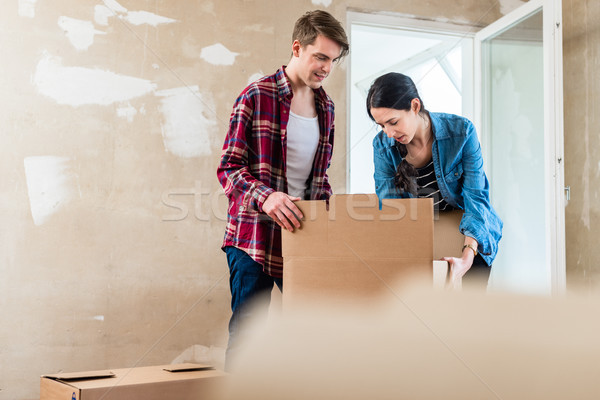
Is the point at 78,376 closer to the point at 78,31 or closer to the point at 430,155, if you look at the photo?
the point at 430,155

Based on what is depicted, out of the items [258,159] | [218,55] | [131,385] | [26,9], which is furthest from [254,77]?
[131,385]

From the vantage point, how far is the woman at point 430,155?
1499mm

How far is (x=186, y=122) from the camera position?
7.76 feet

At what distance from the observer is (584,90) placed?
255 cm

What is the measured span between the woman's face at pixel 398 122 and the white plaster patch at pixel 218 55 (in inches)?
42.5

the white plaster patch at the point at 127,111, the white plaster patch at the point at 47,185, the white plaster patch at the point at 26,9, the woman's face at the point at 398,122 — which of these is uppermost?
the white plaster patch at the point at 26,9

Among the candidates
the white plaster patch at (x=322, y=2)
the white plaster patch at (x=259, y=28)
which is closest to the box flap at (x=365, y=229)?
the white plaster patch at (x=259, y=28)

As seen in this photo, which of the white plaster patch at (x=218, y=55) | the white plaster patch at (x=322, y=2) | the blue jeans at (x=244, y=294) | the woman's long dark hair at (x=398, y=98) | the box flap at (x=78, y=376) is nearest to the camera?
the box flap at (x=78, y=376)

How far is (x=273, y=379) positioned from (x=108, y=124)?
201 centimetres

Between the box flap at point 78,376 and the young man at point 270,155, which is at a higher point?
the young man at point 270,155

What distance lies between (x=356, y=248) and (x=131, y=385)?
55 cm

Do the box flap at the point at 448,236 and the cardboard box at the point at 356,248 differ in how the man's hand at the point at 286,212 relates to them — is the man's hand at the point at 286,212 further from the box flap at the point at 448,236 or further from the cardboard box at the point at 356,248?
the box flap at the point at 448,236

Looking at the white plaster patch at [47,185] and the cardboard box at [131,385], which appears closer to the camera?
the cardboard box at [131,385]

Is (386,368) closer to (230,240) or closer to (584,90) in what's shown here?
(230,240)
